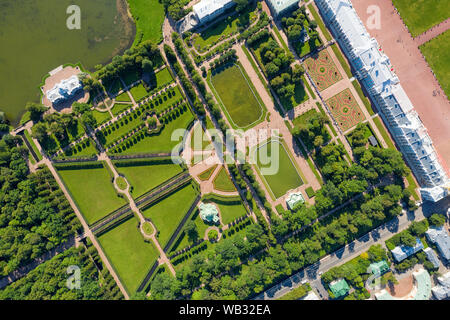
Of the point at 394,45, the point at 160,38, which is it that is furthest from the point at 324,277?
the point at 160,38

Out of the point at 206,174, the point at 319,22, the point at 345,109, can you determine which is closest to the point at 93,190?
the point at 206,174

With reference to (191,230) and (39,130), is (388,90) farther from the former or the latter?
(39,130)

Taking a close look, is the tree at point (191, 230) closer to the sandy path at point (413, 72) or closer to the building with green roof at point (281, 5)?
the building with green roof at point (281, 5)

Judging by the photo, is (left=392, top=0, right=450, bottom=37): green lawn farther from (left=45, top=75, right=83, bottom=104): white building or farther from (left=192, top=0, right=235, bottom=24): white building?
(left=45, top=75, right=83, bottom=104): white building

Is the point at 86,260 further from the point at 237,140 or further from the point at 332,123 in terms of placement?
the point at 332,123

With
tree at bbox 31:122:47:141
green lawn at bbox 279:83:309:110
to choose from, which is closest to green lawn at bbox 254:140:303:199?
green lawn at bbox 279:83:309:110
